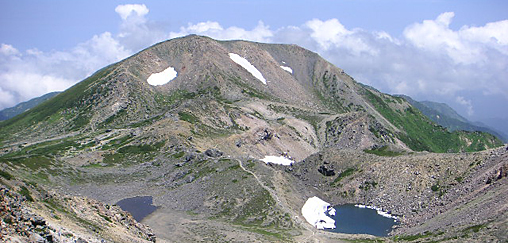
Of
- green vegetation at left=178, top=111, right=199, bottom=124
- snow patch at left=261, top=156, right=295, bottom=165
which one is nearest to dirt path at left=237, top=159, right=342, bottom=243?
snow patch at left=261, top=156, right=295, bottom=165

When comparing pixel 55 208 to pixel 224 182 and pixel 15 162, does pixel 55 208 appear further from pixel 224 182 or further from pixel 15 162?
pixel 15 162

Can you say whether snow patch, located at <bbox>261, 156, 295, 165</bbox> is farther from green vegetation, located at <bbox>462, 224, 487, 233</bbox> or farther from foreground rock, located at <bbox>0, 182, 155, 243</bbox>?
foreground rock, located at <bbox>0, 182, 155, 243</bbox>

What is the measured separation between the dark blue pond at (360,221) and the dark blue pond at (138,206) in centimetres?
4366

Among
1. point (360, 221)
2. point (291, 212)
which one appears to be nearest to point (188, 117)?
point (291, 212)

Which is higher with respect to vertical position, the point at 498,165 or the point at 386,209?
the point at 498,165

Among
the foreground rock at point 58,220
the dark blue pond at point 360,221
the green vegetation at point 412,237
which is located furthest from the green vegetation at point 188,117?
the foreground rock at point 58,220

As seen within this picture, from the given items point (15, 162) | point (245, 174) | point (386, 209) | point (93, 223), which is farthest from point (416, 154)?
point (15, 162)

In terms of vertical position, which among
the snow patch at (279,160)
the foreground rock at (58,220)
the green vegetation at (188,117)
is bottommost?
the foreground rock at (58,220)

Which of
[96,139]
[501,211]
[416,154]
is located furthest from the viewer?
[96,139]

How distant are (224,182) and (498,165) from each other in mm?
65425

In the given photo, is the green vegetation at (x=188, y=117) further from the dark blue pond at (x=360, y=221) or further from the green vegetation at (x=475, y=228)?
the green vegetation at (x=475, y=228)

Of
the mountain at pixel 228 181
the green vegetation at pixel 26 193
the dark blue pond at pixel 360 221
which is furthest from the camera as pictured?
the dark blue pond at pixel 360 221

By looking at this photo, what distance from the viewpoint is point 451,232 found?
234 feet

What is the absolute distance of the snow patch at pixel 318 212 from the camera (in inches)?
3796
